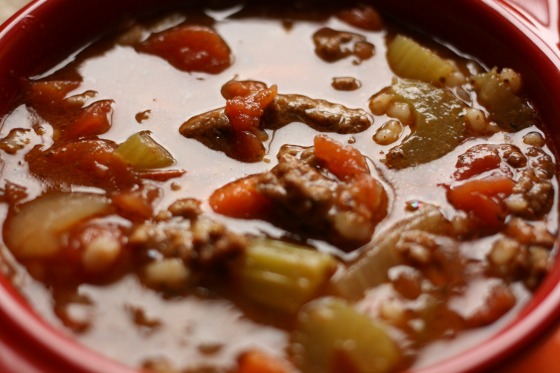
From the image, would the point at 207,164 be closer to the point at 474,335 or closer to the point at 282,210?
the point at 282,210

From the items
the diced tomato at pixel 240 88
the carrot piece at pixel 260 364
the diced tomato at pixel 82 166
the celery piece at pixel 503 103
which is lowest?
the carrot piece at pixel 260 364

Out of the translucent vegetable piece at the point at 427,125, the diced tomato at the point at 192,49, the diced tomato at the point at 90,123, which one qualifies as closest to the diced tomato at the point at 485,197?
the translucent vegetable piece at the point at 427,125

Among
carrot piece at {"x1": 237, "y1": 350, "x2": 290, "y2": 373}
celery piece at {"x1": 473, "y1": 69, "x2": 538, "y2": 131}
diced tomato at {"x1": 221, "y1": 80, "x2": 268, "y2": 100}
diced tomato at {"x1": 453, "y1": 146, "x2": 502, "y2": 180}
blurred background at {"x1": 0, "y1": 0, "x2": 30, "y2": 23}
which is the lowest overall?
carrot piece at {"x1": 237, "y1": 350, "x2": 290, "y2": 373}

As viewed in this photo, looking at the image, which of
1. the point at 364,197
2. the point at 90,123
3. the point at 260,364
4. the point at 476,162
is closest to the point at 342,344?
the point at 260,364

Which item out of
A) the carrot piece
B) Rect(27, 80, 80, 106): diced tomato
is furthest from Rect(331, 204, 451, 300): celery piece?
Rect(27, 80, 80, 106): diced tomato

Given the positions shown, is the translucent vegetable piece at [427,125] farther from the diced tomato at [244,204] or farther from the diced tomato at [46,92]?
the diced tomato at [46,92]

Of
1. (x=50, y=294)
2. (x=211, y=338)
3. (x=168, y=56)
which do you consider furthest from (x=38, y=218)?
(x=168, y=56)

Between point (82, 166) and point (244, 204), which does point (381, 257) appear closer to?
point (244, 204)

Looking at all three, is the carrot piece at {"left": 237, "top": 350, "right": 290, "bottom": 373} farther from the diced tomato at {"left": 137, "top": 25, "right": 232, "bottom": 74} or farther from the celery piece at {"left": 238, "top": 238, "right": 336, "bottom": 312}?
the diced tomato at {"left": 137, "top": 25, "right": 232, "bottom": 74}
